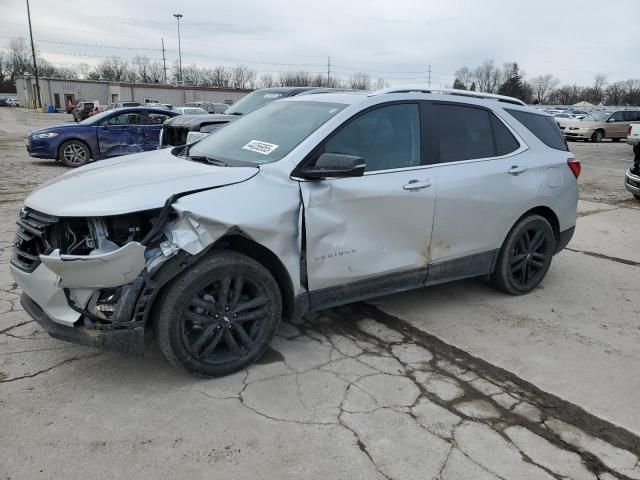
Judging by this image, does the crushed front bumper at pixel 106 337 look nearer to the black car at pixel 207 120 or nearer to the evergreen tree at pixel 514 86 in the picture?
the black car at pixel 207 120

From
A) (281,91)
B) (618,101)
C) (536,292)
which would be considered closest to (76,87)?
(281,91)

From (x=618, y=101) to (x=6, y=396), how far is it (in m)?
102

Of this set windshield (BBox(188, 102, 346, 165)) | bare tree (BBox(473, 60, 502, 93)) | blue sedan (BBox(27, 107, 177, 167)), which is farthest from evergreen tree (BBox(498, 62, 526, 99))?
windshield (BBox(188, 102, 346, 165))

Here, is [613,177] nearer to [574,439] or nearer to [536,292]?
[536,292]

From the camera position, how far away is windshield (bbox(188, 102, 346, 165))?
366 cm

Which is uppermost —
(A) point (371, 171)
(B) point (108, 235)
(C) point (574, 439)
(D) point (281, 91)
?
(D) point (281, 91)

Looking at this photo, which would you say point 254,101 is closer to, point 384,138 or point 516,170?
point 516,170

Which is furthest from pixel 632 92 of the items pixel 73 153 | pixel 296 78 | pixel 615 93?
pixel 73 153

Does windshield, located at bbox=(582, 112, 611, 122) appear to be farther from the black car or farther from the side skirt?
the side skirt

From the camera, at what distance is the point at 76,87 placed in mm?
66125

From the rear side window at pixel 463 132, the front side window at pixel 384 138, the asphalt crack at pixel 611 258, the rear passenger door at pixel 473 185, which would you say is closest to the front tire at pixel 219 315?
the front side window at pixel 384 138

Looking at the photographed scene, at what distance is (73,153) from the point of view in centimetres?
1297

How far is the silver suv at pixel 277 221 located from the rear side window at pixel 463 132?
1 centimetres

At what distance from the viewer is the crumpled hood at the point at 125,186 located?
2957 mm
